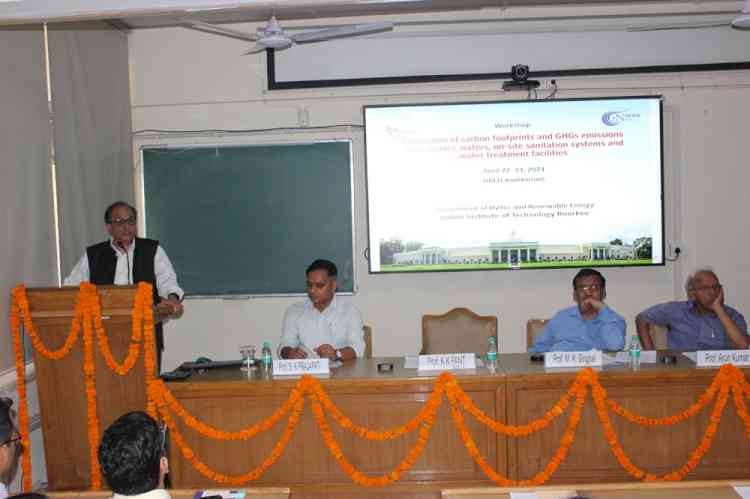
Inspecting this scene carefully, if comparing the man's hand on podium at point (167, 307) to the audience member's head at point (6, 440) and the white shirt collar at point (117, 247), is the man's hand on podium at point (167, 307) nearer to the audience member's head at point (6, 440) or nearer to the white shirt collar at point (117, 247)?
the white shirt collar at point (117, 247)

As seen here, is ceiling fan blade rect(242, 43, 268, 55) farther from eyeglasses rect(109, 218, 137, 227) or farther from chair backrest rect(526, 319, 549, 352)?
chair backrest rect(526, 319, 549, 352)

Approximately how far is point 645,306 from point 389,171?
223cm

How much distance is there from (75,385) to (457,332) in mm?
2308

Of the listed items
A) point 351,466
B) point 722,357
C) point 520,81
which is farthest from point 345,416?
point 520,81

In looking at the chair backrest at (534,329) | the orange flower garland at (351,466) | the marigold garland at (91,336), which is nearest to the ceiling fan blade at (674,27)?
the chair backrest at (534,329)

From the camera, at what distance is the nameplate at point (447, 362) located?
12.1ft

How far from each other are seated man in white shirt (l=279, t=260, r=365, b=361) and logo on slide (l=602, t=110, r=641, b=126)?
Answer: 254cm

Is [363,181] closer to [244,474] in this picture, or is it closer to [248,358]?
[248,358]

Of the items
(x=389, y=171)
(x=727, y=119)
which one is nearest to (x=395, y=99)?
(x=389, y=171)

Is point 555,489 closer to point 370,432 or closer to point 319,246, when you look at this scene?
point 370,432

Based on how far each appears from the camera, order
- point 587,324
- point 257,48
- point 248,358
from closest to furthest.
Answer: point 248,358, point 587,324, point 257,48

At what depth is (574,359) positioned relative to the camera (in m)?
3.64

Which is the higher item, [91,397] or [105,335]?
[105,335]

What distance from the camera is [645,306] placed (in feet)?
18.7
